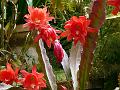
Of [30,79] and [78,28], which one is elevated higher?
[78,28]

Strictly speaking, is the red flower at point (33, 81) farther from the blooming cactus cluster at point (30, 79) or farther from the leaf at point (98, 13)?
the leaf at point (98, 13)

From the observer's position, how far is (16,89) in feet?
3.18

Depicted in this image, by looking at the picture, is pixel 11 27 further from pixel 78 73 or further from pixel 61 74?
pixel 78 73

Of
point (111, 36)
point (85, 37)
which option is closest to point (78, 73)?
point (85, 37)

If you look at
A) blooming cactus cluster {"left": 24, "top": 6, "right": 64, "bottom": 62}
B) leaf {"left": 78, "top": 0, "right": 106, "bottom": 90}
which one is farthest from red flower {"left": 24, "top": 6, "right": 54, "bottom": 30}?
leaf {"left": 78, "top": 0, "right": 106, "bottom": 90}

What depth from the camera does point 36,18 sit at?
1022 mm

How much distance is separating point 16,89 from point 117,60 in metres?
0.97

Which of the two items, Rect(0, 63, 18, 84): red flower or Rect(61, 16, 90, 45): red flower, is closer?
Rect(61, 16, 90, 45): red flower

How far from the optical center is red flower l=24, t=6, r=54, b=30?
1.00m

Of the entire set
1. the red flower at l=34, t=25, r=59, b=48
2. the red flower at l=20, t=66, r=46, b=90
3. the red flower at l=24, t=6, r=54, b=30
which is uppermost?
the red flower at l=24, t=6, r=54, b=30

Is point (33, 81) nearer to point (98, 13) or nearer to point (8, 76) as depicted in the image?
point (8, 76)

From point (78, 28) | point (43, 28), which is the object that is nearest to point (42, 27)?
point (43, 28)

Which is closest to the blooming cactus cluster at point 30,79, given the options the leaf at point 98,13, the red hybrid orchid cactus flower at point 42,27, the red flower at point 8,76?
the red flower at point 8,76

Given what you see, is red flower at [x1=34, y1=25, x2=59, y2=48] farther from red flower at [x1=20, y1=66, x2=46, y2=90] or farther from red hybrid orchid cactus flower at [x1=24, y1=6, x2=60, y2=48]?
red flower at [x1=20, y1=66, x2=46, y2=90]
